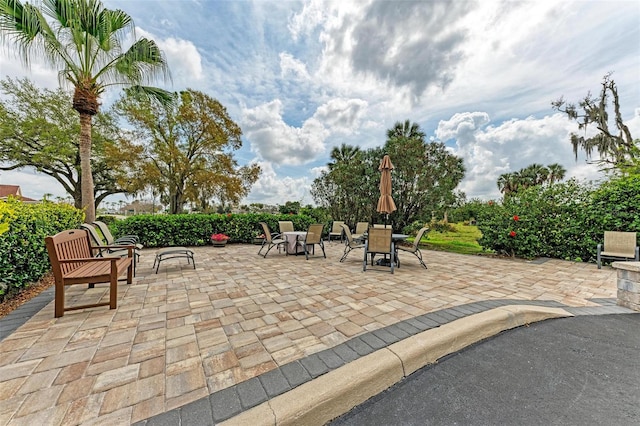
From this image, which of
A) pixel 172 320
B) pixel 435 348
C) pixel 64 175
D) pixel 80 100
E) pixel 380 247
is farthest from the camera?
pixel 64 175

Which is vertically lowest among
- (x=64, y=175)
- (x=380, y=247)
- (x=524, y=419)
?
(x=524, y=419)

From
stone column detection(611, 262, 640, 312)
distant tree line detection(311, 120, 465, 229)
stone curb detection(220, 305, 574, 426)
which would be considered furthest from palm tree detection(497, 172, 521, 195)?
stone curb detection(220, 305, 574, 426)

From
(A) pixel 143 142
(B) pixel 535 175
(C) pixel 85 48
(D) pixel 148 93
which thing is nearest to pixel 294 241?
(D) pixel 148 93

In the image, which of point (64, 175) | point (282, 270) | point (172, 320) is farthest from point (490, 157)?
point (64, 175)

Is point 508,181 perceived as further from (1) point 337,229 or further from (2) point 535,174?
(1) point 337,229

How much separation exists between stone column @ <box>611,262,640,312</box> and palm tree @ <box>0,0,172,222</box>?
33.7 feet

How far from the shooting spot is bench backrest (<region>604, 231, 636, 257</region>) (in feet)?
16.0

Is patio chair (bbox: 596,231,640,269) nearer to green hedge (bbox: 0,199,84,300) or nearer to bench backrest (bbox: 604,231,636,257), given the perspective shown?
bench backrest (bbox: 604,231,636,257)

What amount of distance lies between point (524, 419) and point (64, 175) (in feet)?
82.2

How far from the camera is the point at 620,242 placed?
5016mm

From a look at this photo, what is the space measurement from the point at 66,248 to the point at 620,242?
9.82m

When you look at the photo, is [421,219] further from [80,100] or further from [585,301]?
[80,100]

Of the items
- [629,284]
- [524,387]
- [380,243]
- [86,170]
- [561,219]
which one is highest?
[86,170]

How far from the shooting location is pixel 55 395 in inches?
57.5
